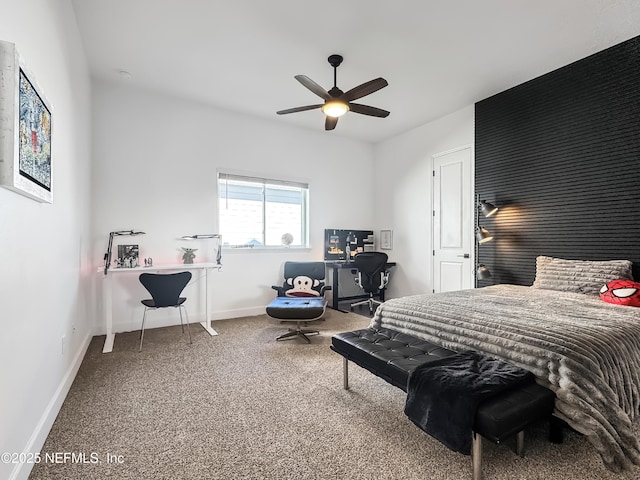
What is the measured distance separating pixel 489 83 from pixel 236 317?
14.8 feet

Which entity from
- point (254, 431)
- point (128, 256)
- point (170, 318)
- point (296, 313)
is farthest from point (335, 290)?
point (254, 431)

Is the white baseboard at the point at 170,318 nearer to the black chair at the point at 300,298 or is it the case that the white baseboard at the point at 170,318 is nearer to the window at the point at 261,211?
the black chair at the point at 300,298

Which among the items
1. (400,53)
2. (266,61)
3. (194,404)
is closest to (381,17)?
(400,53)

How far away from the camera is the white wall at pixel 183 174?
3896mm

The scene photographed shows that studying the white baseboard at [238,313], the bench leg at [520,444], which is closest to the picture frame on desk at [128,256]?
the white baseboard at [238,313]

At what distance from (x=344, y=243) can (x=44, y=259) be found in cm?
433

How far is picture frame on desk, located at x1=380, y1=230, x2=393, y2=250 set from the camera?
5805mm

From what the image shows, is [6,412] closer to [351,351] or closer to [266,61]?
[351,351]

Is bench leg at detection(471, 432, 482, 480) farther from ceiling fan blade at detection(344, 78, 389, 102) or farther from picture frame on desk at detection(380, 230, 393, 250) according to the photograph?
picture frame on desk at detection(380, 230, 393, 250)

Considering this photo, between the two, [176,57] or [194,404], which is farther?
[176,57]

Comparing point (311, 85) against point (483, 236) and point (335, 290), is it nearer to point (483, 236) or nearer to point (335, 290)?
point (483, 236)

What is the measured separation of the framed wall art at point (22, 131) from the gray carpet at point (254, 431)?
1400 millimetres

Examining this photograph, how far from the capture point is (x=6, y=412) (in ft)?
4.32

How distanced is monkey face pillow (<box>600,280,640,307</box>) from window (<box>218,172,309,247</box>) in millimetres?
3793
